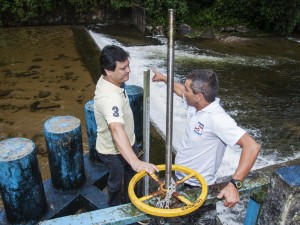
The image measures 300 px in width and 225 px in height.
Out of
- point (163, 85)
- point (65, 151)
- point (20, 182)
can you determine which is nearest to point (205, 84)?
point (65, 151)

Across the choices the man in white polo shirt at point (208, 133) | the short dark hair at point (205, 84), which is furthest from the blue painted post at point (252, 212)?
the short dark hair at point (205, 84)

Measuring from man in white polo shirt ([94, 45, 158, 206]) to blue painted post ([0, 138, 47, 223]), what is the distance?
71 centimetres

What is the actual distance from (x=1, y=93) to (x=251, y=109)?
5.99 meters

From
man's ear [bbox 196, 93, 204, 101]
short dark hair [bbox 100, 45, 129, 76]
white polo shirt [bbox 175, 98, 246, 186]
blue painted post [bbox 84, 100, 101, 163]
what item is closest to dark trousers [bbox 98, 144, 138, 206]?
white polo shirt [bbox 175, 98, 246, 186]

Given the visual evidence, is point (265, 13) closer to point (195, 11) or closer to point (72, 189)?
point (195, 11)

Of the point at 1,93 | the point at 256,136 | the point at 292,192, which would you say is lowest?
the point at 256,136

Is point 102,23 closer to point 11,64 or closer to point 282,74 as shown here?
point 11,64

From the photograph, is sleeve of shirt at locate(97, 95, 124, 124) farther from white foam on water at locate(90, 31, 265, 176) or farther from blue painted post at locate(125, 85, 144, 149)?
white foam on water at locate(90, 31, 265, 176)

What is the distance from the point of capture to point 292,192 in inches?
77.3

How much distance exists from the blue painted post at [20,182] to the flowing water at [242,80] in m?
2.26

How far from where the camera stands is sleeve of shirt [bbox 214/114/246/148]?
218 centimetres

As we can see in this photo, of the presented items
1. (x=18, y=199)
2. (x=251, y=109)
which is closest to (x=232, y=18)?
(x=251, y=109)

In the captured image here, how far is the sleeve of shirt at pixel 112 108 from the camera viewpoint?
2473 mm

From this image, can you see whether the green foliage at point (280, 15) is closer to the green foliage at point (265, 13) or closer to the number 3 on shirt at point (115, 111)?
the green foliage at point (265, 13)
